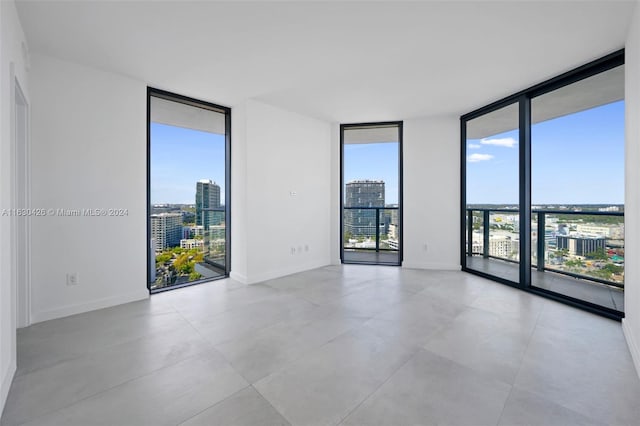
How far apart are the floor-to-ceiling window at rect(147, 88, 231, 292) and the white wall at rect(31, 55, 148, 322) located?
23cm

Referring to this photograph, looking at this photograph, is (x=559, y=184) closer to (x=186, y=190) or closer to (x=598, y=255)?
(x=598, y=255)

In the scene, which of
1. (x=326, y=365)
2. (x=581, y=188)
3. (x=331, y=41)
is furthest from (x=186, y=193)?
(x=581, y=188)

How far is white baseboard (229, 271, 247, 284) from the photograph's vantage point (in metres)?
3.94

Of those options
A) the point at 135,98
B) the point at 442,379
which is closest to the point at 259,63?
the point at 135,98

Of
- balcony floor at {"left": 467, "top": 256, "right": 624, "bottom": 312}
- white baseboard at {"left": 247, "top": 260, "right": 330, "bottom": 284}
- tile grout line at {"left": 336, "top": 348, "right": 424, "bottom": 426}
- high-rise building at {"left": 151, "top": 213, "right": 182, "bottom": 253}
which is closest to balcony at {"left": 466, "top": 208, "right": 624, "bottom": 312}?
balcony floor at {"left": 467, "top": 256, "right": 624, "bottom": 312}

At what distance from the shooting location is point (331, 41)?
8.06 feet

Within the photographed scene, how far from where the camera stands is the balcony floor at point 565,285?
3.04 meters

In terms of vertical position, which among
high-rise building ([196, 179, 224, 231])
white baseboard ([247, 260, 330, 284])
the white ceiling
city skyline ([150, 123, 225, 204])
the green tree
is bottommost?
white baseboard ([247, 260, 330, 284])

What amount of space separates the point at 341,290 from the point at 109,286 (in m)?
2.72

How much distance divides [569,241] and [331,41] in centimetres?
388

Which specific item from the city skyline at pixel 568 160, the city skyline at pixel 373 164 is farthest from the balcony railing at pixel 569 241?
the city skyline at pixel 373 164

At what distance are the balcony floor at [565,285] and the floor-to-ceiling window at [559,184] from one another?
0.04 feet

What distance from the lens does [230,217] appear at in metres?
4.26

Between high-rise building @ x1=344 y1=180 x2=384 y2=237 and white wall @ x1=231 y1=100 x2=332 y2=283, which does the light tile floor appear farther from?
high-rise building @ x1=344 y1=180 x2=384 y2=237
